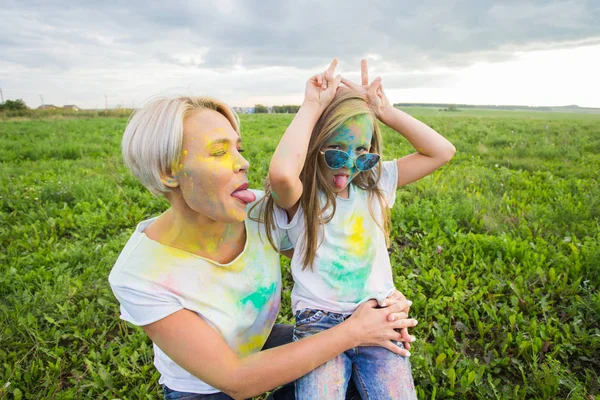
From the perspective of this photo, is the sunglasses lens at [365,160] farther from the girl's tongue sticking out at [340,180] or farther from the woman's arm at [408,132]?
the woman's arm at [408,132]

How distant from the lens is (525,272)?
3.67 m

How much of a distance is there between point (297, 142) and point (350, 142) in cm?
37

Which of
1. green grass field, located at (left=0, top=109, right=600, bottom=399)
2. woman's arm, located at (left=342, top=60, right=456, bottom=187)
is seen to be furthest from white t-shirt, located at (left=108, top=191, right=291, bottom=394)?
green grass field, located at (left=0, top=109, right=600, bottom=399)

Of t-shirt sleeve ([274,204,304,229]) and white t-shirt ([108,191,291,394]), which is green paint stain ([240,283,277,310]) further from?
t-shirt sleeve ([274,204,304,229])

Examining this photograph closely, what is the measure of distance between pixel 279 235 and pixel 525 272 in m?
2.80

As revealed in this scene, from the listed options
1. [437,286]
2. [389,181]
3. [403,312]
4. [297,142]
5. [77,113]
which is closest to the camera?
[297,142]

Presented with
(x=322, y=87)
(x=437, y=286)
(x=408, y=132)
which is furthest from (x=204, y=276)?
(x=437, y=286)

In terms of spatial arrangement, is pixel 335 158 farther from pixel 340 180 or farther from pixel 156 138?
pixel 156 138

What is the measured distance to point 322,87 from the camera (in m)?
2.15

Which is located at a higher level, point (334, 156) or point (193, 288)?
point (334, 156)

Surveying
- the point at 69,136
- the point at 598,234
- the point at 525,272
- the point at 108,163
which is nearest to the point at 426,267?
the point at 525,272

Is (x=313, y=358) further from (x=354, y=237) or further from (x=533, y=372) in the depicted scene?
(x=533, y=372)

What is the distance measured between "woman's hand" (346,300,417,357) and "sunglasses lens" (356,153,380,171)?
77cm

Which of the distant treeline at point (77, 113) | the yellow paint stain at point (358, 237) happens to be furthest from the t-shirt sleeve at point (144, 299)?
the distant treeline at point (77, 113)
